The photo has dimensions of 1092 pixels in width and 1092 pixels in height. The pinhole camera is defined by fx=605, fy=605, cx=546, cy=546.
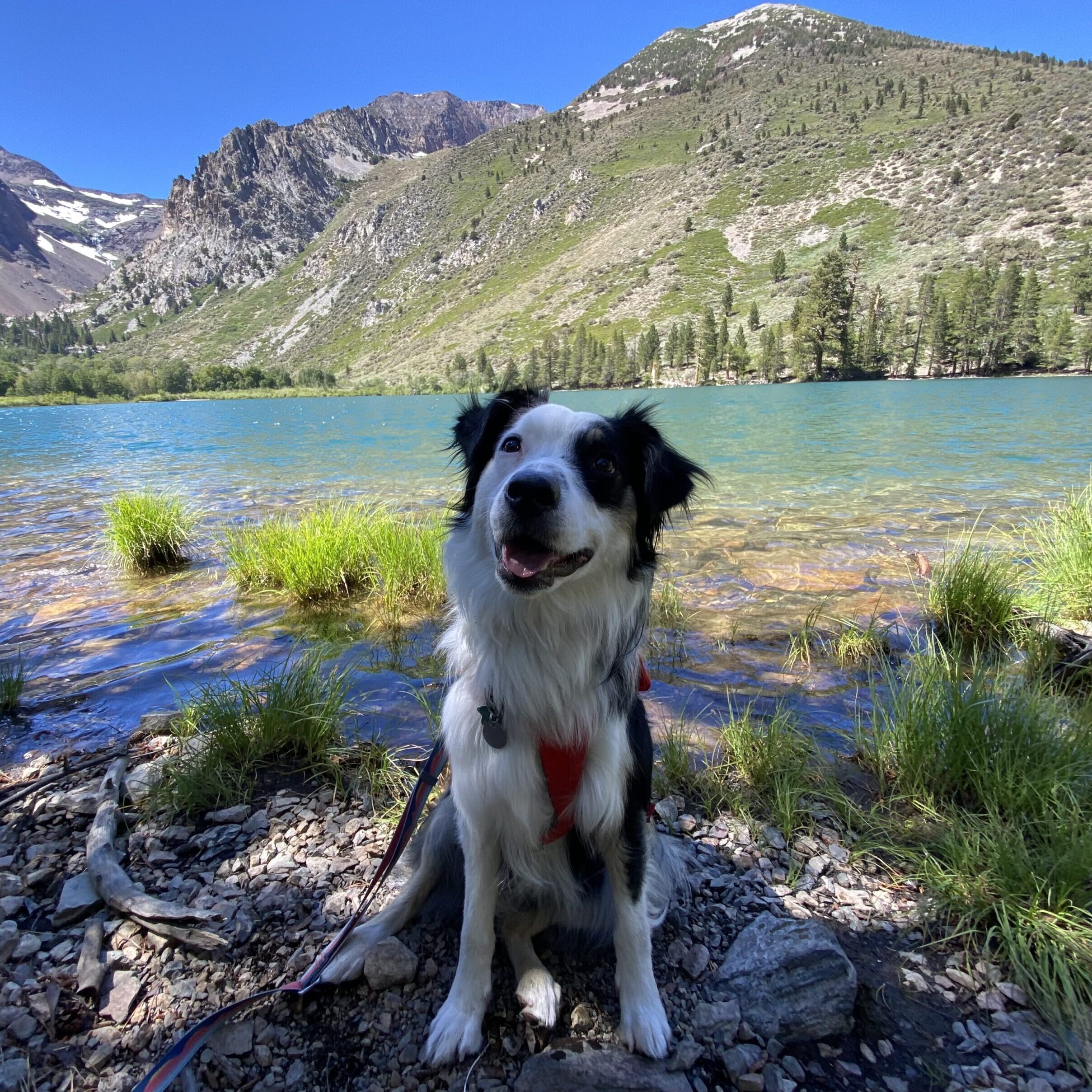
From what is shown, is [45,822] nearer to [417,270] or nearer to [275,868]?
[275,868]

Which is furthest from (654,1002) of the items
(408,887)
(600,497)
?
(600,497)

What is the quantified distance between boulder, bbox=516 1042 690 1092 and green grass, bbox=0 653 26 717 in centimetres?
457

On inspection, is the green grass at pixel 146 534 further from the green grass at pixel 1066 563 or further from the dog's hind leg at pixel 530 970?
the green grass at pixel 1066 563

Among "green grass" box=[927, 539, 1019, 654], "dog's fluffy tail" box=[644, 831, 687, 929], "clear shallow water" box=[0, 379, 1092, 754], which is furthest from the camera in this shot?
"green grass" box=[927, 539, 1019, 654]

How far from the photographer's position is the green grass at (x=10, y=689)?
438cm

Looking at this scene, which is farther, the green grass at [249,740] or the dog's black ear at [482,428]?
the green grass at [249,740]

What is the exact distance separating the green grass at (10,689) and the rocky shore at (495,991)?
211 centimetres

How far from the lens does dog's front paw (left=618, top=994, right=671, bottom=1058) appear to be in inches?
78.7

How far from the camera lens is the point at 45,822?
299 centimetres

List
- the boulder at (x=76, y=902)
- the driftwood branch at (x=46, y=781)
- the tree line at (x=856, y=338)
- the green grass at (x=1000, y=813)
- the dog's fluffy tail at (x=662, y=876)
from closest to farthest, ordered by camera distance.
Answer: the green grass at (x=1000, y=813)
the boulder at (x=76, y=902)
the dog's fluffy tail at (x=662, y=876)
the driftwood branch at (x=46, y=781)
the tree line at (x=856, y=338)

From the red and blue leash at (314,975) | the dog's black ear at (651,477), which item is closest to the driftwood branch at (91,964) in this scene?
the red and blue leash at (314,975)

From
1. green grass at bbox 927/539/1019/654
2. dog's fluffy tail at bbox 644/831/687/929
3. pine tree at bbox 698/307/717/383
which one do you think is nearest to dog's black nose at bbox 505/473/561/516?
dog's fluffy tail at bbox 644/831/687/929

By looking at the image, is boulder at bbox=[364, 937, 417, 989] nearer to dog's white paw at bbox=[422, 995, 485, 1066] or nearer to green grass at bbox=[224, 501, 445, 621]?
dog's white paw at bbox=[422, 995, 485, 1066]

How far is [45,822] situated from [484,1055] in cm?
249
